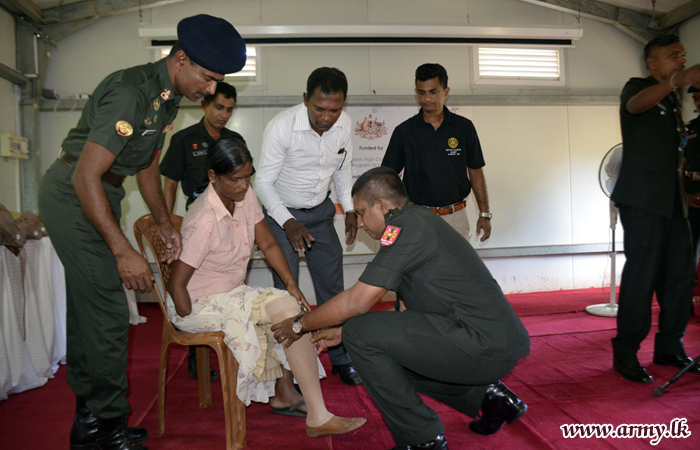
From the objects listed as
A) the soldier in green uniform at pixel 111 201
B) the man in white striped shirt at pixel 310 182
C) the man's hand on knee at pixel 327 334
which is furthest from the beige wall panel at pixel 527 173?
the soldier in green uniform at pixel 111 201

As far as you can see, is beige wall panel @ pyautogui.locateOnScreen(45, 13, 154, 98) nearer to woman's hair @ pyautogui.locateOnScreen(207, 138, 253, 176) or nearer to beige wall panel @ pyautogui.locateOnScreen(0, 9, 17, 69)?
beige wall panel @ pyautogui.locateOnScreen(0, 9, 17, 69)

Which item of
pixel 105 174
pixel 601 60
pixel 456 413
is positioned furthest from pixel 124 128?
pixel 601 60

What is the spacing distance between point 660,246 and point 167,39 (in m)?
5.05

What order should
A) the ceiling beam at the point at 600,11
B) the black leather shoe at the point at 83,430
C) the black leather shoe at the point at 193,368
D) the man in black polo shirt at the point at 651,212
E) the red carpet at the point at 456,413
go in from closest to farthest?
the black leather shoe at the point at 83,430 < the red carpet at the point at 456,413 < the man in black polo shirt at the point at 651,212 < the black leather shoe at the point at 193,368 < the ceiling beam at the point at 600,11

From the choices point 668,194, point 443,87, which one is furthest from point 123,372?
point 668,194

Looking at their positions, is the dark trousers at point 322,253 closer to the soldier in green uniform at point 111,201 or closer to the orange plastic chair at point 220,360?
the orange plastic chair at point 220,360

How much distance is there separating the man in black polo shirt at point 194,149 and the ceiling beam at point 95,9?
285cm

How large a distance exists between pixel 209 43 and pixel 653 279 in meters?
2.51

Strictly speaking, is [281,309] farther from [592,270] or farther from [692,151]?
[592,270]

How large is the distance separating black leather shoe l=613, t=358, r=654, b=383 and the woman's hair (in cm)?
228

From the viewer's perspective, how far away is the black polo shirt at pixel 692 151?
10.3ft

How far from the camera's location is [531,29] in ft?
18.2

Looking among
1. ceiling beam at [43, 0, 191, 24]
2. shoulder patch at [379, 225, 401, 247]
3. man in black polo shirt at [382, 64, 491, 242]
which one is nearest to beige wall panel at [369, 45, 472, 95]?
ceiling beam at [43, 0, 191, 24]

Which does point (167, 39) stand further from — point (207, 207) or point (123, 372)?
point (123, 372)
